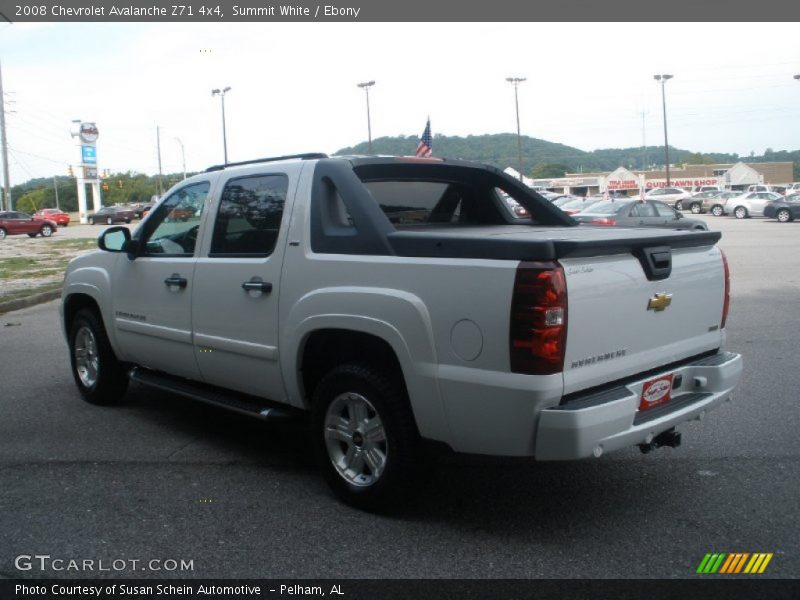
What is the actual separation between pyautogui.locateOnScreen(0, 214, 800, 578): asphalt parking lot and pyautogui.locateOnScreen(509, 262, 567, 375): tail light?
0.98m

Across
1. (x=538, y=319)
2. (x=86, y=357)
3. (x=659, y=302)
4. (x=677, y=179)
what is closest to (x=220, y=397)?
(x=86, y=357)

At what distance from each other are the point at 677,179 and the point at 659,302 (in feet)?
348

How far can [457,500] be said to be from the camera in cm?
451

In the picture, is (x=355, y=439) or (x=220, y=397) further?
(x=220, y=397)

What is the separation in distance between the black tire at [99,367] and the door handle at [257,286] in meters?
2.24

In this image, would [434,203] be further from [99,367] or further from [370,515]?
[99,367]

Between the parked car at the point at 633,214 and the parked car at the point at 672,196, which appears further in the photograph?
the parked car at the point at 672,196

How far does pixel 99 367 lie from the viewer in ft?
21.7

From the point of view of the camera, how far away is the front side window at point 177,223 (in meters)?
5.58

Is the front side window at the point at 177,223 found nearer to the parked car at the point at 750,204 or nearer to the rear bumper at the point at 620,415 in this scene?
the rear bumper at the point at 620,415

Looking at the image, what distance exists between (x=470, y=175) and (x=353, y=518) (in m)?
2.56

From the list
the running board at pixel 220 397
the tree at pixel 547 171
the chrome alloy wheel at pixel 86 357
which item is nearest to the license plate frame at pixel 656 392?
the running board at pixel 220 397
